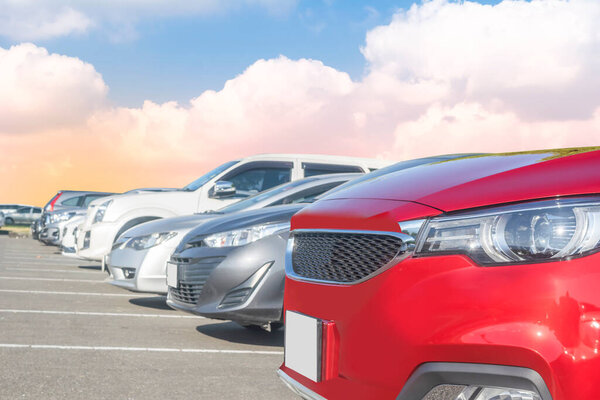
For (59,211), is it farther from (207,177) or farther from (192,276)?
(192,276)

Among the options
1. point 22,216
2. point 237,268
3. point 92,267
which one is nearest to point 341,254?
point 237,268

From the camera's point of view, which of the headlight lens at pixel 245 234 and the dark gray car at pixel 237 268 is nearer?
the dark gray car at pixel 237 268

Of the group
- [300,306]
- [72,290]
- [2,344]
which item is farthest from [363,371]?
[72,290]

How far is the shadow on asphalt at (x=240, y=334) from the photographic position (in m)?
5.53

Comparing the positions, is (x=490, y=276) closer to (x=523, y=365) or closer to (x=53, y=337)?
(x=523, y=365)

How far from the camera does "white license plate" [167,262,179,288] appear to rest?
18.1 feet

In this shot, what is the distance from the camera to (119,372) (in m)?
4.28

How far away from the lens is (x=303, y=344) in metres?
2.50

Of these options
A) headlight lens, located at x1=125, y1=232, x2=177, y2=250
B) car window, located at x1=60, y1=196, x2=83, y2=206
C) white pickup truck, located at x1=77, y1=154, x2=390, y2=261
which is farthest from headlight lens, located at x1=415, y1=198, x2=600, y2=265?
car window, located at x1=60, y1=196, x2=83, y2=206

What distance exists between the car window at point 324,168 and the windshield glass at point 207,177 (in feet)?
3.39

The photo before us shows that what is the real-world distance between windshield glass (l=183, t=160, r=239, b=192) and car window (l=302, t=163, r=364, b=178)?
3.39 ft

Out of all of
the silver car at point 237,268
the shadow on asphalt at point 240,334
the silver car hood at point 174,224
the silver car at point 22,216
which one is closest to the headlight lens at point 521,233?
the silver car at point 237,268

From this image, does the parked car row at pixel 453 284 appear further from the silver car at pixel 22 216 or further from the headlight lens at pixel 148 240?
the silver car at pixel 22 216

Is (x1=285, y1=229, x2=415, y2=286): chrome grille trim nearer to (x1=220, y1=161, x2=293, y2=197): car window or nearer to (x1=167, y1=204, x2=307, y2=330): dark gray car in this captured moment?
(x1=167, y1=204, x2=307, y2=330): dark gray car
